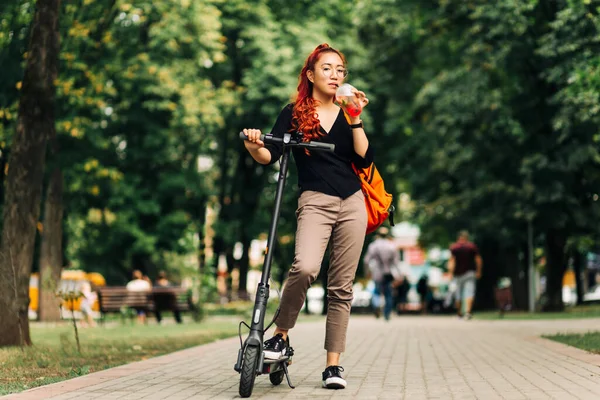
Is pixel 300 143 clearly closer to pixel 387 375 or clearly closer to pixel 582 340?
pixel 387 375

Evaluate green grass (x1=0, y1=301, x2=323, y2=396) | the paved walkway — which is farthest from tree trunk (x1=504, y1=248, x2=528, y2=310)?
the paved walkway

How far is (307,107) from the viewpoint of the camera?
7.00m

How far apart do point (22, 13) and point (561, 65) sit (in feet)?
39.8

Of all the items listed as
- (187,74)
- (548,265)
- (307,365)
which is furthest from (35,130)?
→ (548,265)

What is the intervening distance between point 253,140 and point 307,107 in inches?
21.6

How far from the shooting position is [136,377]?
7938 millimetres

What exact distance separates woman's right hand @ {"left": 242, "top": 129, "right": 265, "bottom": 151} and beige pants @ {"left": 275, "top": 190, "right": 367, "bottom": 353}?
53cm

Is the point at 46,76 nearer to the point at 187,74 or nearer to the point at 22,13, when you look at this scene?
the point at 22,13

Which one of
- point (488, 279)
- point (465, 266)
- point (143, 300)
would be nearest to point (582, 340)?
point (465, 266)

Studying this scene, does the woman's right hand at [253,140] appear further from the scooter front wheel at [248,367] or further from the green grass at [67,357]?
the green grass at [67,357]

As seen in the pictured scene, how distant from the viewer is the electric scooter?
6320mm

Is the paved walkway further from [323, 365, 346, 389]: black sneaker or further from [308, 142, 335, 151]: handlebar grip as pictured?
[308, 142, 335, 151]: handlebar grip

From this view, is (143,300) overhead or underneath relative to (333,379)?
overhead

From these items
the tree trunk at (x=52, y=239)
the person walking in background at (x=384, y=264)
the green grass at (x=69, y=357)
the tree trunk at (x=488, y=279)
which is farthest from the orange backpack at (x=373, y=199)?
the tree trunk at (x=488, y=279)
